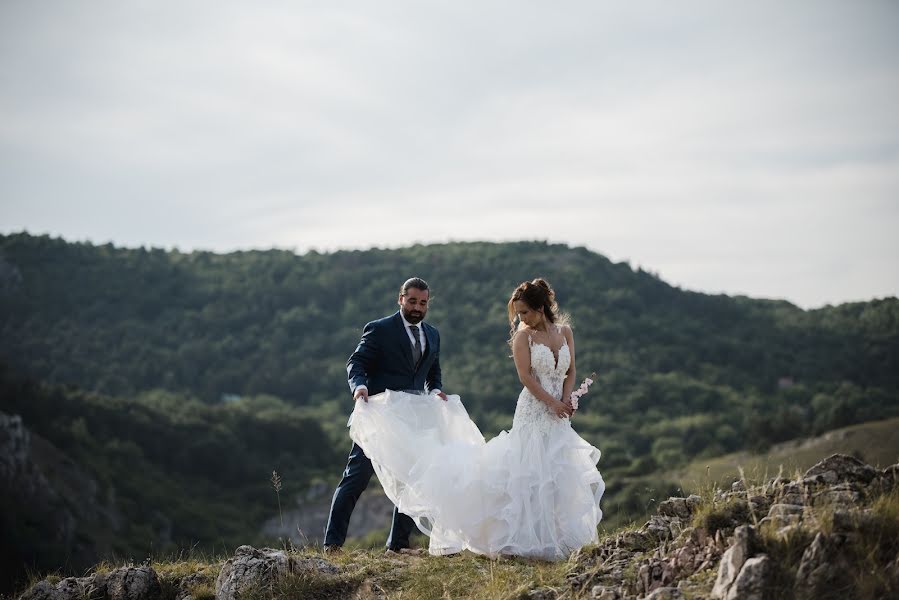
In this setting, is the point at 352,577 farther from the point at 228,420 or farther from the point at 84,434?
the point at 228,420

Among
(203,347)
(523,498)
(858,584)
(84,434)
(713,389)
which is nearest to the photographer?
(858,584)

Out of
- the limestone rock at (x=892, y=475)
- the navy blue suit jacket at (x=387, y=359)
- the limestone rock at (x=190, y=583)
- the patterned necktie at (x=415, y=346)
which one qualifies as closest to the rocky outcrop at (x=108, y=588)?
the limestone rock at (x=190, y=583)

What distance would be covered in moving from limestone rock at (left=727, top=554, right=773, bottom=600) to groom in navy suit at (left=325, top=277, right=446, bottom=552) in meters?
3.95

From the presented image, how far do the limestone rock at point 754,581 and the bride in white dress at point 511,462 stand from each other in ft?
8.56

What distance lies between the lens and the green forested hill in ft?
253

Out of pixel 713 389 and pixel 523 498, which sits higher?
pixel 523 498

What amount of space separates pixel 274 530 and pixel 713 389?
49932mm

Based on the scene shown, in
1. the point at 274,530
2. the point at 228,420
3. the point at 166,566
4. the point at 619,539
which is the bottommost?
the point at 274,530

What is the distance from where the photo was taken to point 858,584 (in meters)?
5.33

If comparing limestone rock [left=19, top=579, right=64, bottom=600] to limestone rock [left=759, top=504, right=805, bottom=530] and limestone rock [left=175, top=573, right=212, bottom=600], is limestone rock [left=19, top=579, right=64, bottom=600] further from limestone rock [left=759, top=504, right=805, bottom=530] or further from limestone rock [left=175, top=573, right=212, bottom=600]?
limestone rock [left=759, top=504, right=805, bottom=530]

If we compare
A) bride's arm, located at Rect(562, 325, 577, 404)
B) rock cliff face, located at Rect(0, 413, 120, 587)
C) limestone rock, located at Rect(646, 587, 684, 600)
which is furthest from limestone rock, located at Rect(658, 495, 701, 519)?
rock cliff face, located at Rect(0, 413, 120, 587)

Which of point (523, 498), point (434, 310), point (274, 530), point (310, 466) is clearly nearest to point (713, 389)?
point (434, 310)

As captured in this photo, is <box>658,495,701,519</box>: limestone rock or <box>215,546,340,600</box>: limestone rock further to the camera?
<box>215,546,340,600</box>: limestone rock

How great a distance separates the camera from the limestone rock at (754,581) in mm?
5379
